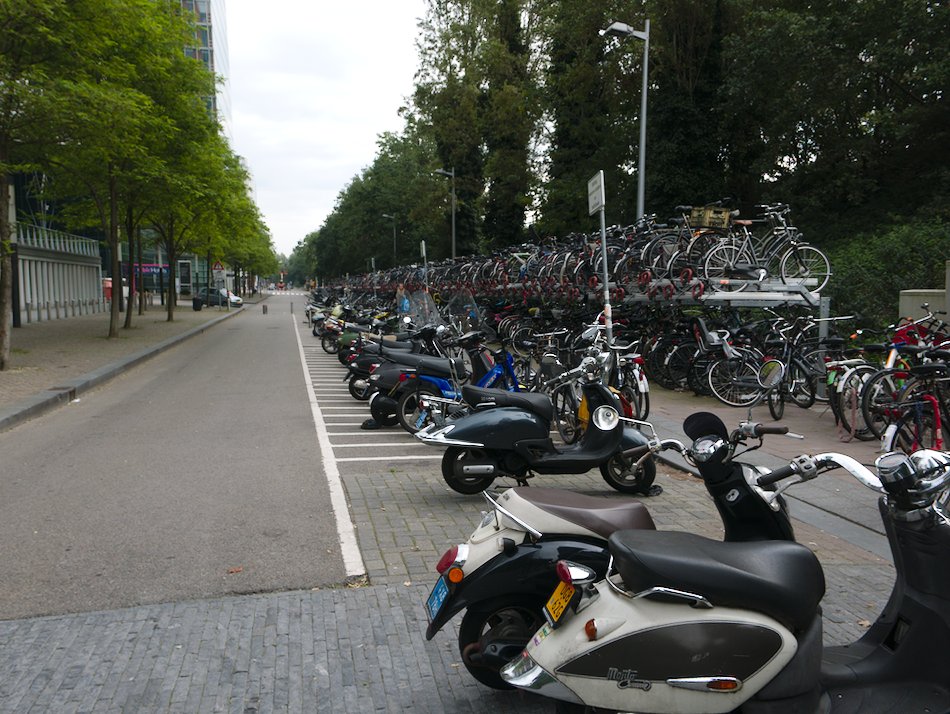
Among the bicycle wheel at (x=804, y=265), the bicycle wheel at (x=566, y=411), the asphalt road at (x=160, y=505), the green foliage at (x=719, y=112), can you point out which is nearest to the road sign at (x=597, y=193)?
the bicycle wheel at (x=566, y=411)

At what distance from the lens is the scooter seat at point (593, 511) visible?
10.3ft

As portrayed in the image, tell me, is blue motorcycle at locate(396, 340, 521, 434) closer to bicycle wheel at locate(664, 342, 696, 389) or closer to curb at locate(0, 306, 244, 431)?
bicycle wheel at locate(664, 342, 696, 389)

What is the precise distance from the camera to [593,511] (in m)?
3.18

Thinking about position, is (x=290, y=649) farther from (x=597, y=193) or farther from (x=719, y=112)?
(x=719, y=112)

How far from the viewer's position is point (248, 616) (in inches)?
154

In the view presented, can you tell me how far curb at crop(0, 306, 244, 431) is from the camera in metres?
9.88

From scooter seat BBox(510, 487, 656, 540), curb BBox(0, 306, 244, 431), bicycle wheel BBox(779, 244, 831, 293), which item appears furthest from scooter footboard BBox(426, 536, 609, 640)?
bicycle wheel BBox(779, 244, 831, 293)

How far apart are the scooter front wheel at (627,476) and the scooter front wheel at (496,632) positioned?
3293 mm

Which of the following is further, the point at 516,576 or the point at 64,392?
the point at 64,392

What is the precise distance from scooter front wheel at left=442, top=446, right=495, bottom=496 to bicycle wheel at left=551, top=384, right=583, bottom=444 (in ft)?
6.24

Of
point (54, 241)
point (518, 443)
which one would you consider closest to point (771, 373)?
point (518, 443)

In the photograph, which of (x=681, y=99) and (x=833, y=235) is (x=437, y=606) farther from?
(x=681, y=99)

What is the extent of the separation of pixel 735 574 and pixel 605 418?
147 inches

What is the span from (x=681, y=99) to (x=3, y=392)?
78.6 feet
